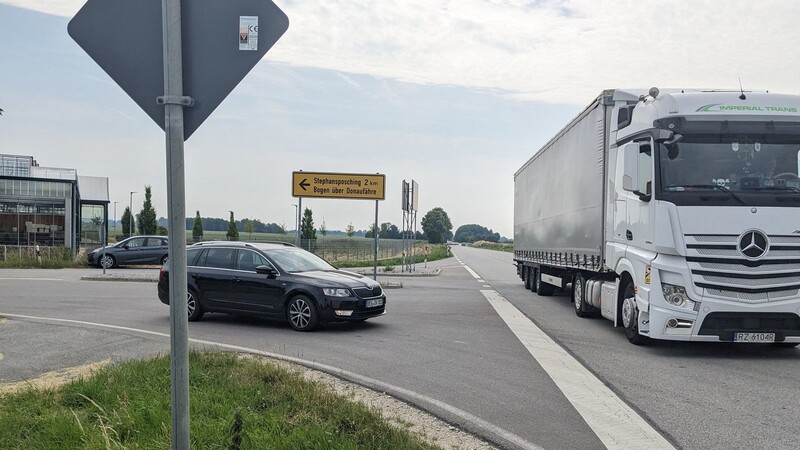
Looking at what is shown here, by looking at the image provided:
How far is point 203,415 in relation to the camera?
5363 mm

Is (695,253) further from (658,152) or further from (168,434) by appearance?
(168,434)

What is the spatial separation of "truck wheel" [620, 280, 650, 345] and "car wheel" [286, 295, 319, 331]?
16.0 feet

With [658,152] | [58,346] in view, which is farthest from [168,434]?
[658,152]

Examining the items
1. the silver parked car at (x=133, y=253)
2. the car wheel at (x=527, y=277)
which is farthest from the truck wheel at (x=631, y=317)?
the silver parked car at (x=133, y=253)

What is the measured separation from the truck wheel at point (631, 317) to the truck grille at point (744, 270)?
1.23 m

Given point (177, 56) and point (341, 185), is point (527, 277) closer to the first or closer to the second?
point (341, 185)

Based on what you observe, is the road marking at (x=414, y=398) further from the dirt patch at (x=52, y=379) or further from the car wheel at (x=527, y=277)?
the car wheel at (x=527, y=277)

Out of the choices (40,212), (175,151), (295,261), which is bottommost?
(295,261)

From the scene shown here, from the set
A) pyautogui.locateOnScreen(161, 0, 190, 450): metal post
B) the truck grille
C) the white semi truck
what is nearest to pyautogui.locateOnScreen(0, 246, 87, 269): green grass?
the white semi truck

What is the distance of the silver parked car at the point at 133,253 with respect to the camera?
31.2 m

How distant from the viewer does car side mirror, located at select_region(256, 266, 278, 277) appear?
1200 cm

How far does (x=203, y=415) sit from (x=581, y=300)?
9.85 m

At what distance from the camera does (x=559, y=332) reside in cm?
1170

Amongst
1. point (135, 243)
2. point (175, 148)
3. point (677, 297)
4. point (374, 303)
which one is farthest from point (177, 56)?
point (135, 243)
